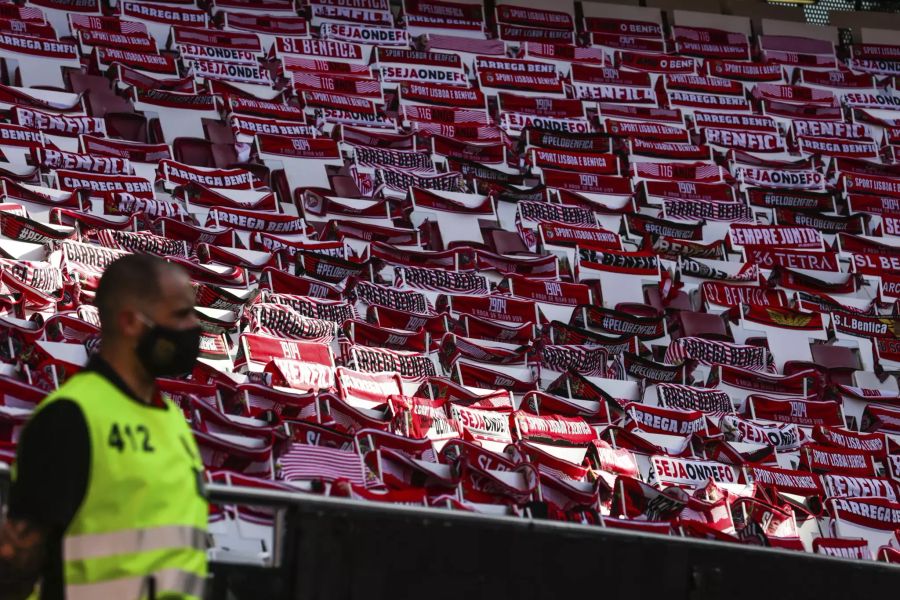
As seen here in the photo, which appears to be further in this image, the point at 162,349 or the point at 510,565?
the point at 510,565

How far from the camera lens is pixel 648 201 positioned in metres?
15.5

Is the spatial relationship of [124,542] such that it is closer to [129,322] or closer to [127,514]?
[127,514]

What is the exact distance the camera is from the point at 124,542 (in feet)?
9.75

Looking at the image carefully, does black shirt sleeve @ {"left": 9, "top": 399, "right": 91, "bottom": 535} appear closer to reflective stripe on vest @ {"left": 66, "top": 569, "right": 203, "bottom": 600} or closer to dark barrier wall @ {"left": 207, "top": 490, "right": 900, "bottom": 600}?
reflective stripe on vest @ {"left": 66, "top": 569, "right": 203, "bottom": 600}

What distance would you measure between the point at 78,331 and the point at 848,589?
16.4 feet

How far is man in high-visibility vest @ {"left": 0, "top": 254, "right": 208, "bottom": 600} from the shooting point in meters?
2.87

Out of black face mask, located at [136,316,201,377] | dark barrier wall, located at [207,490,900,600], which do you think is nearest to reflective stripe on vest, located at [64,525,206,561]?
black face mask, located at [136,316,201,377]

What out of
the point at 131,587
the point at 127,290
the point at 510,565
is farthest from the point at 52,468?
the point at 510,565

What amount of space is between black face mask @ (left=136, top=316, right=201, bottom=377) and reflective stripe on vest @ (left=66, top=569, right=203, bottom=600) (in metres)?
0.42

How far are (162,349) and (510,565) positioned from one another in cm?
182

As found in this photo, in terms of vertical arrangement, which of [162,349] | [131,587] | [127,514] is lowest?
[131,587]

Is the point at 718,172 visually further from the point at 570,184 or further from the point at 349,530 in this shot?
the point at 349,530

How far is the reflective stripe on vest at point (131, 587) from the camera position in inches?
117

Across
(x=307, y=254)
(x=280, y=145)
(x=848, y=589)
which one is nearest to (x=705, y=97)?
(x=280, y=145)
